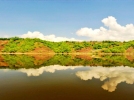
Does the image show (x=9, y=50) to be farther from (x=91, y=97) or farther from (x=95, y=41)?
(x=91, y=97)

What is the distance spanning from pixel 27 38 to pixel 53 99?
241 ft

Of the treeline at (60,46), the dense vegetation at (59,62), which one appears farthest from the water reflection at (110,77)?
the treeline at (60,46)

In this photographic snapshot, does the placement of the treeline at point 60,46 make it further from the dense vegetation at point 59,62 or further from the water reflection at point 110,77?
the water reflection at point 110,77

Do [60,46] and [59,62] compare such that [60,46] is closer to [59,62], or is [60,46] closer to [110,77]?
[59,62]

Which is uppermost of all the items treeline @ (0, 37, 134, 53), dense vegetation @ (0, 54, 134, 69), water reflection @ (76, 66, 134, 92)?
treeline @ (0, 37, 134, 53)

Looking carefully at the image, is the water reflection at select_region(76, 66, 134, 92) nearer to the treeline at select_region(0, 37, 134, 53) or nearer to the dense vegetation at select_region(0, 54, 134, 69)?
the dense vegetation at select_region(0, 54, 134, 69)

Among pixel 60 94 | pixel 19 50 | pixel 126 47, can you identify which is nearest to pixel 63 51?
→ pixel 19 50

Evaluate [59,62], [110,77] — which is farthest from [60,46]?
[110,77]

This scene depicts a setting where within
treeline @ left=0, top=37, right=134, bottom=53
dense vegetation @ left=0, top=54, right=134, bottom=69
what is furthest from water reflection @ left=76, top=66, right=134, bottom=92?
treeline @ left=0, top=37, right=134, bottom=53

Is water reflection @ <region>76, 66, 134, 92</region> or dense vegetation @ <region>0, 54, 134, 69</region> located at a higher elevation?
water reflection @ <region>76, 66, 134, 92</region>

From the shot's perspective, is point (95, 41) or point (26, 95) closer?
point (26, 95)

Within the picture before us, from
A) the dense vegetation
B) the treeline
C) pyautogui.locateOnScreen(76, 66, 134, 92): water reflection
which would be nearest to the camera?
pyautogui.locateOnScreen(76, 66, 134, 92): water reflection

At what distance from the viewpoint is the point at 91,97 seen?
23.5 ft

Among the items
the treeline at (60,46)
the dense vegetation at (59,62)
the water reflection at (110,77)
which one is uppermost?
the treeline at (60,46)
